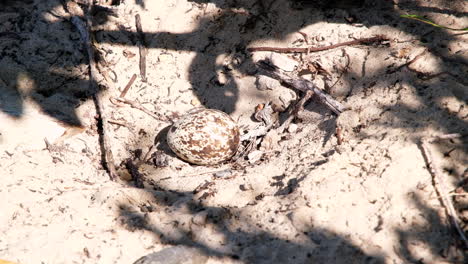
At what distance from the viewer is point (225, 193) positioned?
3428 millimetres

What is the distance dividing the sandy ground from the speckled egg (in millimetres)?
151

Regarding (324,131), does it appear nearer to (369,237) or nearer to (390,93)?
(390,93)

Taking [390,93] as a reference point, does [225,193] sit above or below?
below

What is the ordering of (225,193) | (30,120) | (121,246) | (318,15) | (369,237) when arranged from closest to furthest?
(369,237) → (121,246) → (225,193) → (30,120) → (318,15)

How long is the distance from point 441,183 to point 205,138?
191 cm

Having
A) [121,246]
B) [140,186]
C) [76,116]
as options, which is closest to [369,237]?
[121,246]

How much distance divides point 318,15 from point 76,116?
2681mm

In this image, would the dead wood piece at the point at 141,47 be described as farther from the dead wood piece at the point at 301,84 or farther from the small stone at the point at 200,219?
the small stone at the point at 200,219

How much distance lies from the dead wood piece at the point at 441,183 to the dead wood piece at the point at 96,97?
256 cm

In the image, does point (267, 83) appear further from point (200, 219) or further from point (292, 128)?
point (200, 219)

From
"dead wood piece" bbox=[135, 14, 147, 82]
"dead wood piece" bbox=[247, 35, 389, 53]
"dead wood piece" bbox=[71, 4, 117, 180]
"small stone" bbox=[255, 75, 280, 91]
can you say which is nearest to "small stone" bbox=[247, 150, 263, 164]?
"small stone" bbox=[255, 75, 280, 91]

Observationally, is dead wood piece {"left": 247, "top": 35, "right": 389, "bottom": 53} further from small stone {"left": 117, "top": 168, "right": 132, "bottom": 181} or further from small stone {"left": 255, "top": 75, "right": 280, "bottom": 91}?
small stone {"left": 117, "top": 168, "right": 132, "bottom": 181}

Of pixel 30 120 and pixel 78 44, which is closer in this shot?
pixel 30 120

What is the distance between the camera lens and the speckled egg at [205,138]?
3.77 meters
